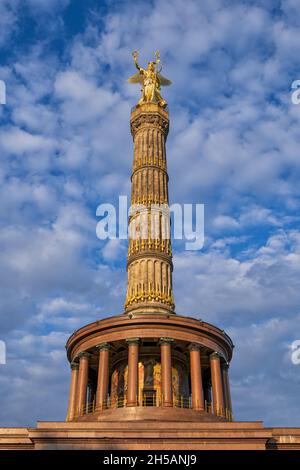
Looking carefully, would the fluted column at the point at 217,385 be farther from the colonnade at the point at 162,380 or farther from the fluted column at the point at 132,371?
the fluted column at the point at 132,371

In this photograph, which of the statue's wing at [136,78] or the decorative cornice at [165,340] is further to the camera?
the statue's wing at [136,78]

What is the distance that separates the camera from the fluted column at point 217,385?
109ft

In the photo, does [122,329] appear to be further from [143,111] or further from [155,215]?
[143,111]

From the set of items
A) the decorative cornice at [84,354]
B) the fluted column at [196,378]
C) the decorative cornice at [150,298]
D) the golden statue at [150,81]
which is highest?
the golden statue at [150,81]

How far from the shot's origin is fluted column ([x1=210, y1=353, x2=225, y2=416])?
33.2 meters

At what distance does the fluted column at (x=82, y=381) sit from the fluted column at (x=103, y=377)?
1.65m

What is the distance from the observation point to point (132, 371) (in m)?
31.7

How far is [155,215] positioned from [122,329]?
11.5 metres

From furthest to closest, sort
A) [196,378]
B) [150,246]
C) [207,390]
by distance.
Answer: [150,246] → [207,390] → [196,378]

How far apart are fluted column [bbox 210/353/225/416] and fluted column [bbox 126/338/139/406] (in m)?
5.58

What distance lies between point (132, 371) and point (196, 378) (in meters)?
4.03

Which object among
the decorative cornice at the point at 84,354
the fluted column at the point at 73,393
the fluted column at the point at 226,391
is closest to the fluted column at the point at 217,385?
the fluted column at the point at 226,391

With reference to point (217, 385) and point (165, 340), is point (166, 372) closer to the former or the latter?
point (165, 340)

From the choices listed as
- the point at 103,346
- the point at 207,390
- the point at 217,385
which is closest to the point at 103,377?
the point at 103,346
